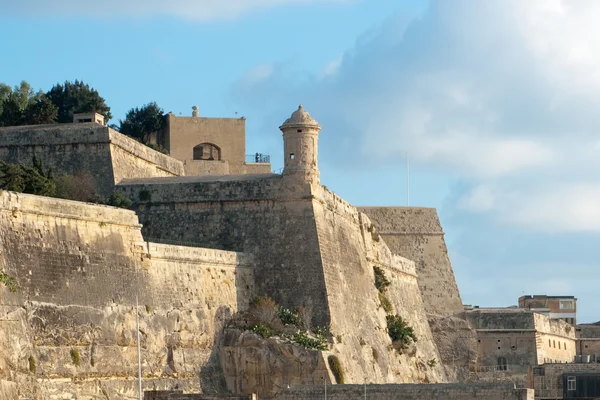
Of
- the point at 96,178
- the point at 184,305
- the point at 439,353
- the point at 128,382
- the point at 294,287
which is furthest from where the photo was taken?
the point at 439,353

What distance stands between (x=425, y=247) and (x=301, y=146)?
1837 centimetres

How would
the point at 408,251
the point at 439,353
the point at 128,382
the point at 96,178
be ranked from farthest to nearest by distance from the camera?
1. the point at 408,251
2. the point at 439,353
3. the point at 96,178
4. the point at 128,382

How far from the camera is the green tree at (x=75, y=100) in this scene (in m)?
60.9

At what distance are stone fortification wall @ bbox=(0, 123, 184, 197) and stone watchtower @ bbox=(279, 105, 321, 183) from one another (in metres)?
6.26

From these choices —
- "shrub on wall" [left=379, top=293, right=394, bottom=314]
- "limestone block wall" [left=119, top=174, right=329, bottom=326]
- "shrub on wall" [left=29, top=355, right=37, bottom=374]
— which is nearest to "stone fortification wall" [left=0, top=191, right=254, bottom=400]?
"shrub on wall" [left=29, top=355, right=37, bottom=374]

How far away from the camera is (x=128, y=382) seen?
3950cm

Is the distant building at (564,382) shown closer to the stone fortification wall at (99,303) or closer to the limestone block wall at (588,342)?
the stone fortification wall at (99,303)

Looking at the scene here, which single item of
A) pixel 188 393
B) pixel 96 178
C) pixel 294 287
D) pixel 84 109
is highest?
pixel 84 109

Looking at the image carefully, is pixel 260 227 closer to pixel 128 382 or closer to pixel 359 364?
pixel 359 364

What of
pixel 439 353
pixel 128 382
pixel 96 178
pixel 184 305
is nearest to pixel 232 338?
pixel 184 305

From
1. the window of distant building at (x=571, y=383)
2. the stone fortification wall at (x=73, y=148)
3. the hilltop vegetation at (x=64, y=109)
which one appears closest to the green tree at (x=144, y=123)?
the hilltop vegetation at (x=64, y=109)

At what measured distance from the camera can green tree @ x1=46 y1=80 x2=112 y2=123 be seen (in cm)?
6091

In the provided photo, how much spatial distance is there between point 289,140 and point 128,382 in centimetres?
981

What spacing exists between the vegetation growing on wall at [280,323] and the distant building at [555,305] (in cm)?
3630
